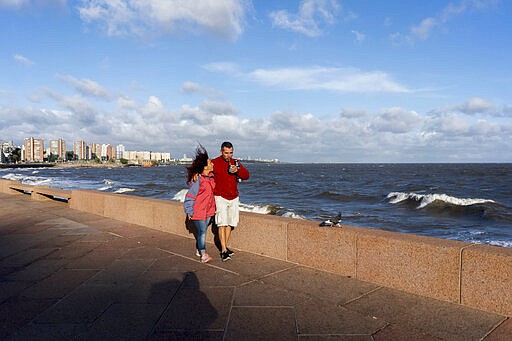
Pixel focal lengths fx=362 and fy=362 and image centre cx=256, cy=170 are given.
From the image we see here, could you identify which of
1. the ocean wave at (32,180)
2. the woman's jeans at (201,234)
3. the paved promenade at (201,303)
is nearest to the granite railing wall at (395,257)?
the paved promenade at (201,303)

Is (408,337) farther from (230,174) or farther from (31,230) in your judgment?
(31,230)

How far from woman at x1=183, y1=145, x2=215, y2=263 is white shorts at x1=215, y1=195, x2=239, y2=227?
172mm

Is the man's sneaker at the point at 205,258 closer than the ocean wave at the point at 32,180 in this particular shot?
Yes

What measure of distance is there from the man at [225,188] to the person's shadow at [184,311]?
3.28ft

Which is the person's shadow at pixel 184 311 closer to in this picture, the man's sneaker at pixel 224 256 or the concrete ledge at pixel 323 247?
the man's sneaker at pixel 224 256

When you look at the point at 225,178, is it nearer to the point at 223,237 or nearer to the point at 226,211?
the point at 226,211

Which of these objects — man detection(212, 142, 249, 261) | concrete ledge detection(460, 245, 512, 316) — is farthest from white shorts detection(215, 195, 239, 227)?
concrete ledge detection(460, 245, 512, 316)

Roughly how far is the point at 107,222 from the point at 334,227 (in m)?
5.79

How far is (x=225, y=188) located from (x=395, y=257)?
2317 millimetres

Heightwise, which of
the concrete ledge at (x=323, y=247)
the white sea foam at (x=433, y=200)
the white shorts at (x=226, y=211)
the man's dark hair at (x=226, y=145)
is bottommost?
the white sea foam at (x=433, y=200)

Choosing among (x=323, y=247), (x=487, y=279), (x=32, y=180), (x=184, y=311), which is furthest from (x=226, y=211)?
(x=32, y=180)

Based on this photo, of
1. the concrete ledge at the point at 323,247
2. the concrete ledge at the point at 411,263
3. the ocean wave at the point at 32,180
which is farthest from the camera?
the ocean wave at the point at 32,180

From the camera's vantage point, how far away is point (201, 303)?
357 centimetres

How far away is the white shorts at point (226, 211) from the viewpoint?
5.04 metres
